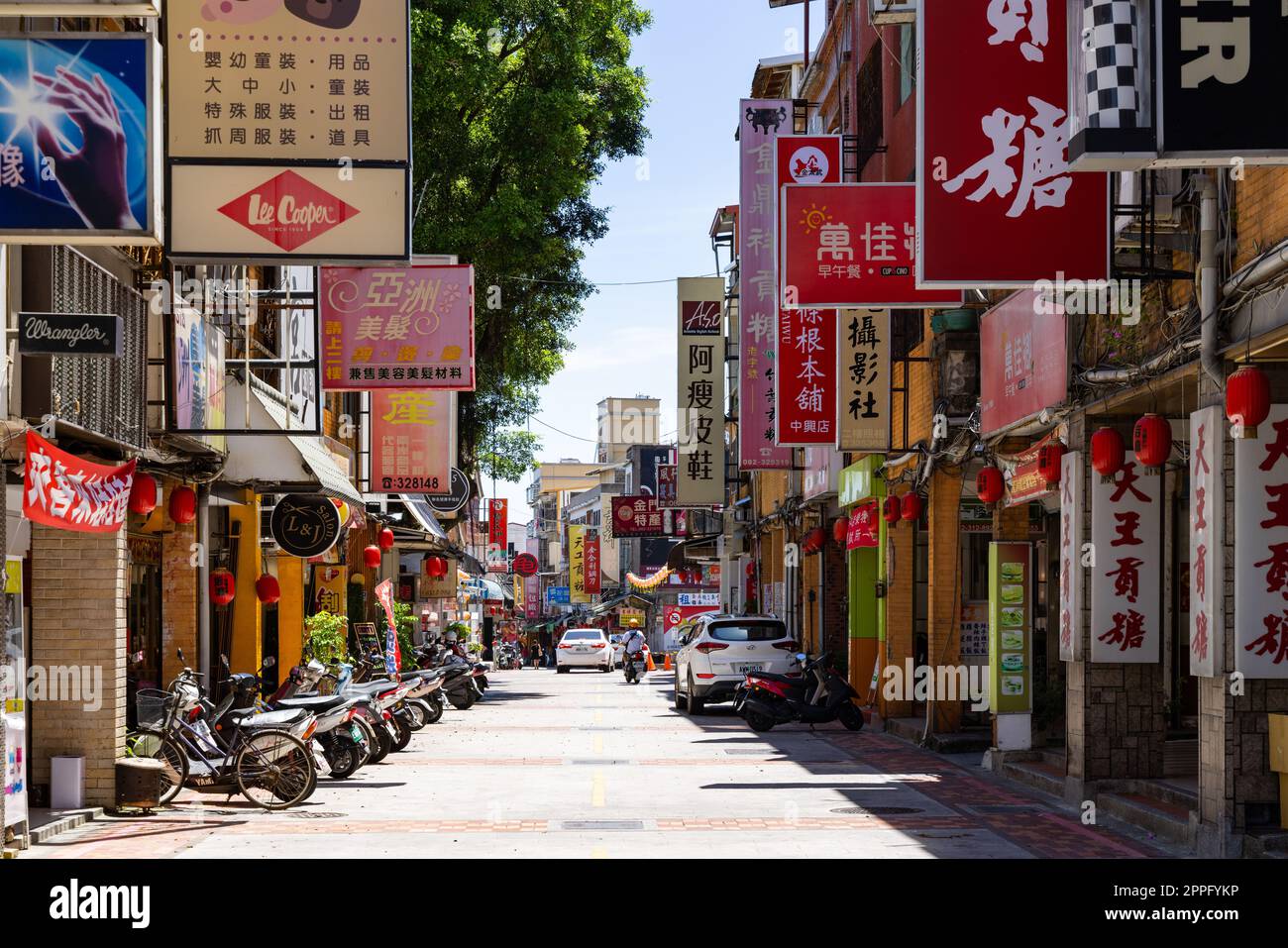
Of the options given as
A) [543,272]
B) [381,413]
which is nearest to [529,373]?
[543,272]

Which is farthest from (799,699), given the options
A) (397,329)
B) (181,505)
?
(181,505)

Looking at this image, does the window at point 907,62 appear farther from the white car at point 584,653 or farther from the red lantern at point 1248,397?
the white car at point 584,653

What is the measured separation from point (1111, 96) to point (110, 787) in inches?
384

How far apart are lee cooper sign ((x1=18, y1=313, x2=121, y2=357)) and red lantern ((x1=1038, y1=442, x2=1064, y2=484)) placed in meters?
8.02

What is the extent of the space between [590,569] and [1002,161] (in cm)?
7885

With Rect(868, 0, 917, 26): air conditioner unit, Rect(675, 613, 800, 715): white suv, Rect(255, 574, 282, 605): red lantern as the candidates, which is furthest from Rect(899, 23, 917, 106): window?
Rect(255, 574, 282, 605): red lantern

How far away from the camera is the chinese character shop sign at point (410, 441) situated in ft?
88.0

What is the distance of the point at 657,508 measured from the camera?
199 feet

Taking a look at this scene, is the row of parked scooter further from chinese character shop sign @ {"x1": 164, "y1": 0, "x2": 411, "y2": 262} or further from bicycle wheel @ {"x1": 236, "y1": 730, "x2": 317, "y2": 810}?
chinese character shop sign @ {"x1": 164, "y1": 0, "x2": 411, "y2": 262}

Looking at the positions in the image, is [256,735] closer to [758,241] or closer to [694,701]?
[694,701]

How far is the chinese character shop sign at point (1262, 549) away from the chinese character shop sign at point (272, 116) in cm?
621

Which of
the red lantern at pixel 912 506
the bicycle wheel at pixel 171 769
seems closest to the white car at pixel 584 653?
the red lantern at pixel 912 506

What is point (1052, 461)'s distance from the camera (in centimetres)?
1451

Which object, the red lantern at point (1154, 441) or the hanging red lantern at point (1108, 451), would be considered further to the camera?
the hanging red lantern at point (1108, 451)
